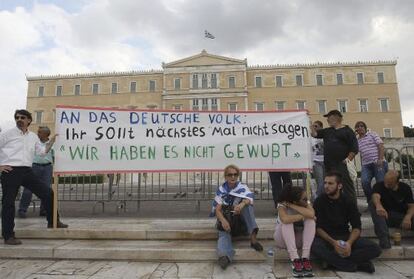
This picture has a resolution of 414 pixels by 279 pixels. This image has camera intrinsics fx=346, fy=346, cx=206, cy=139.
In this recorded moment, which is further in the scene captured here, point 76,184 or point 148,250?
point 76,184

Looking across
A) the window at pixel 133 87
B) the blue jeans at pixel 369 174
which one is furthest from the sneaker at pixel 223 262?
the window at pixel 133 87

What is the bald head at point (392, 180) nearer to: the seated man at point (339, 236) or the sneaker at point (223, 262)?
the seated man at point (339, 236)

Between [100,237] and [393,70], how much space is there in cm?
5943

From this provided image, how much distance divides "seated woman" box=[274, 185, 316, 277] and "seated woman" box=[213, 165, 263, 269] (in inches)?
16.2

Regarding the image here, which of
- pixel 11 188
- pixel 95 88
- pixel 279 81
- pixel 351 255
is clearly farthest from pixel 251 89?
pixel 351 255

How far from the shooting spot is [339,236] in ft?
14.6

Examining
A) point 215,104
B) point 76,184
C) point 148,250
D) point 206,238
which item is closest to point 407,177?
point 206,238

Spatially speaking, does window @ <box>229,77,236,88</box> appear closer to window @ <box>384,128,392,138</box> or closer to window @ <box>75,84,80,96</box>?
window @ <box>384,128,392,138</box>

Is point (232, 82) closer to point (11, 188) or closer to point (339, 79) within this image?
point (339, 79)

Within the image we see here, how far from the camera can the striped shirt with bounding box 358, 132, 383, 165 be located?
649 centimetres

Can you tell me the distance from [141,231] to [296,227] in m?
2.32

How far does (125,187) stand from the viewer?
25.1 feet

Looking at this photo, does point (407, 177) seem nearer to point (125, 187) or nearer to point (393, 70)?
point (125, 187)

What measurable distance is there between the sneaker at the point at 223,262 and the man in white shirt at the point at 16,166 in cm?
284
